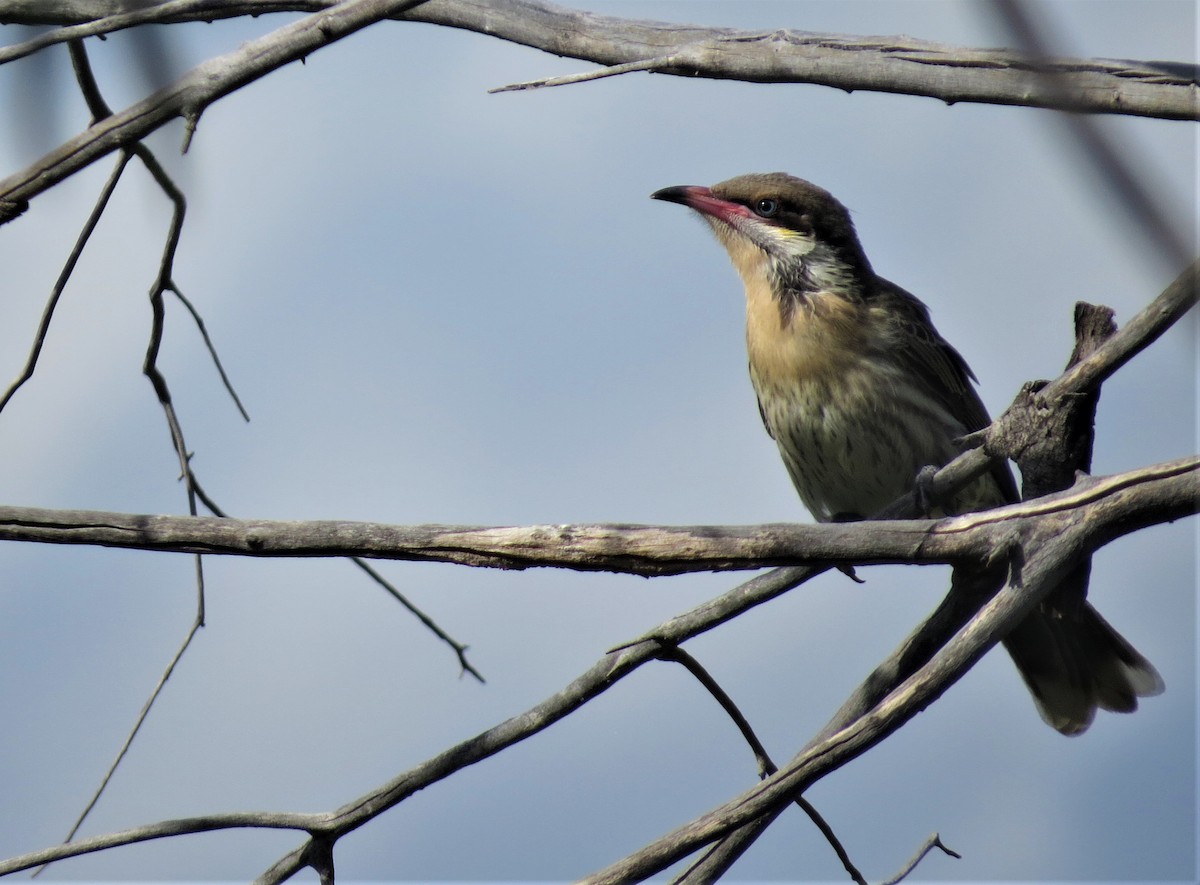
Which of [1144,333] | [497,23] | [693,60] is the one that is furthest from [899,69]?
[497,23]

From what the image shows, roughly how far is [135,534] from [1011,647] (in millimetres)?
4021

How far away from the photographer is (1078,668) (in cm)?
538

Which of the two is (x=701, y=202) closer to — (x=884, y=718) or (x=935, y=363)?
(x=935, y=363)

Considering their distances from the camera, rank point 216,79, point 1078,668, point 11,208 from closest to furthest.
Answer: point 11,208 < point 216,79 < point 1078,668

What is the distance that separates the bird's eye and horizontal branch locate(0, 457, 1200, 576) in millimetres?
3714

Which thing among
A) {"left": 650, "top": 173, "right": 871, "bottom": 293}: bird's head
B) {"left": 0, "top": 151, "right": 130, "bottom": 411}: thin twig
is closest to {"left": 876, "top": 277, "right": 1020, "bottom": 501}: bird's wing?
{"left": 650, "top": 173, "right": 871, "bottom": 293}: bird's head

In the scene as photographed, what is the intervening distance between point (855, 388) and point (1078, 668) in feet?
5.36

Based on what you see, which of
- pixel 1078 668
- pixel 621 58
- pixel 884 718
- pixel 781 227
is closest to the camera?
pixel 884 718

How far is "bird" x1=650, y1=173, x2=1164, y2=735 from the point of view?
213 inches

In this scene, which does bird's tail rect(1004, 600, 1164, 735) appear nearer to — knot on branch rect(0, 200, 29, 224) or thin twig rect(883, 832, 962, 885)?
thin twig rect(883, 832, 962, 885)

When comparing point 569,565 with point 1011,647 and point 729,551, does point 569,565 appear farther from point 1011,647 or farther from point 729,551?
point 1011,647

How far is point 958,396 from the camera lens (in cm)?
634

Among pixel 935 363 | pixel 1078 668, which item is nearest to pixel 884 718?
pixel 1078 668

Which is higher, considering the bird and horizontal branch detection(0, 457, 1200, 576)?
the bird
